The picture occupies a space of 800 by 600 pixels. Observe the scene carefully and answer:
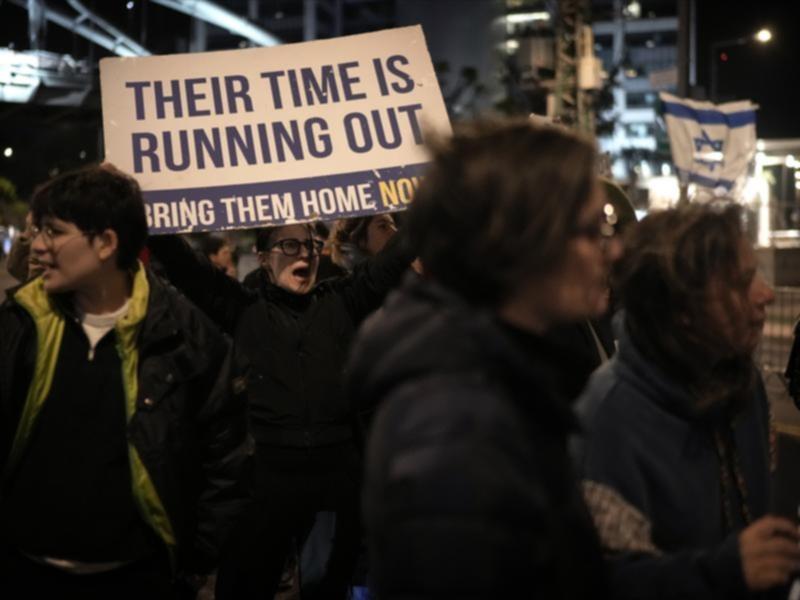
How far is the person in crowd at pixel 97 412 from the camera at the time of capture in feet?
10.0

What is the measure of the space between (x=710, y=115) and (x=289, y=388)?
1086 cm

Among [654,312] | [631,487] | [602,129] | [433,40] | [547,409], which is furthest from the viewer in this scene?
[433,40]

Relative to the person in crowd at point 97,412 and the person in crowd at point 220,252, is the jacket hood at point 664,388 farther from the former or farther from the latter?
the person in crowd at point 220,252

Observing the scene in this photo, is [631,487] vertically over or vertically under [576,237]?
under

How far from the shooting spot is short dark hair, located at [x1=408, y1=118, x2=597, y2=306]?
1701mm

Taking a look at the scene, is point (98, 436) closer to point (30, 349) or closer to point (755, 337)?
point (30, 349)

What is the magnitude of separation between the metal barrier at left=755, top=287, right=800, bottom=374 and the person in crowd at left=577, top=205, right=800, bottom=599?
10.4 meters

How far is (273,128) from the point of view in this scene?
4871mm

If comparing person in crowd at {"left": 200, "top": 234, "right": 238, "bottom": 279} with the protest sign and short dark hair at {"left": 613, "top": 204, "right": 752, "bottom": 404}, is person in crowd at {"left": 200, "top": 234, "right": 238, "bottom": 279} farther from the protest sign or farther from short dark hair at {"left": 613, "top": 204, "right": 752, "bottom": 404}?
short dark hair at {"left": 613, "top": 204, "right": 752, "bottom": 404}

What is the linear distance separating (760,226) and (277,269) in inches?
725

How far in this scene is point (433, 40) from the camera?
91.7m

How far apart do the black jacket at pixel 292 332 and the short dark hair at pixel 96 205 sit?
127 centimetres

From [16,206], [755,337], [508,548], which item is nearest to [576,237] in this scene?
[508,548]

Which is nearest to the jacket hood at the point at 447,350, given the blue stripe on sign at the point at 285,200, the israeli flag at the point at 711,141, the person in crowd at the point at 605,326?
the person in crowd at the point at 605,326
